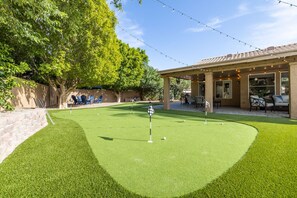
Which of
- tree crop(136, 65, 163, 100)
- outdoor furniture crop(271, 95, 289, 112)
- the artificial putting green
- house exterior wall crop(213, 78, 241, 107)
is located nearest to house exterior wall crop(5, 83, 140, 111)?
tree crop(136, 65, 163, 100)

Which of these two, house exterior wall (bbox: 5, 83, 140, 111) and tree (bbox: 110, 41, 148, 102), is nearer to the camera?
house exterior wall (bbox: 5, 83, 140, 111)

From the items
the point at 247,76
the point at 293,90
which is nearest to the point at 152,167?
the point at 293,90

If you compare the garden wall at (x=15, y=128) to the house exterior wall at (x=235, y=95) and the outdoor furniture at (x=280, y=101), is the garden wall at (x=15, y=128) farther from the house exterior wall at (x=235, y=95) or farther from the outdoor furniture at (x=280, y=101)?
the house exterior wall at (x=235, y=95)

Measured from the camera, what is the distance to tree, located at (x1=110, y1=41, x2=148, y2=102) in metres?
20.0

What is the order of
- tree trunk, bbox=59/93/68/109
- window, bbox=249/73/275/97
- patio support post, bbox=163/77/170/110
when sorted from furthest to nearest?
tree trunk, bbox=59/93/68/109
patio support post, bbox=163/77/170/110
window, bbox=249/73/275/97

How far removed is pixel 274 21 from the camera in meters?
8.30

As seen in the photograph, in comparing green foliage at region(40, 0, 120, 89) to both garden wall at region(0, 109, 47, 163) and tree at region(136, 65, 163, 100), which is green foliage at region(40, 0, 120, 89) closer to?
garden wall at region(0, 109, 47, 163)

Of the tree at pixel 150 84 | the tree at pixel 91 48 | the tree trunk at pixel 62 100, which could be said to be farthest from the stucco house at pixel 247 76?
the tree at pixel 150 84

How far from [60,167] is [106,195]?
119 cm

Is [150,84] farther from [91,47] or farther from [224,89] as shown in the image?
[91,47]

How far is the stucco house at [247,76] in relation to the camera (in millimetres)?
7910

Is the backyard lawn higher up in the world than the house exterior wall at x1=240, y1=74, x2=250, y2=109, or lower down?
lower down

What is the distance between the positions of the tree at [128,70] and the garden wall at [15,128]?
1468 centimetres

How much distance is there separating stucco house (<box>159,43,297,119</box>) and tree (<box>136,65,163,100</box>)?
841 centimetres
